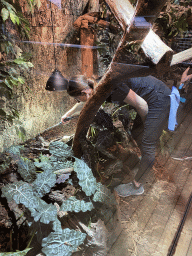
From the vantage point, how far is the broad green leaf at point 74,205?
1.25 meters

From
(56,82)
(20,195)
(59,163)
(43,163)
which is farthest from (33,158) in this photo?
(56,82)

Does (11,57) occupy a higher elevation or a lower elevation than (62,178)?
higher

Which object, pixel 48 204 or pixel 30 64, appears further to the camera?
pixel 48 204

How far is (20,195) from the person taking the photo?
1184 millimetres

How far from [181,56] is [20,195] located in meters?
1.21

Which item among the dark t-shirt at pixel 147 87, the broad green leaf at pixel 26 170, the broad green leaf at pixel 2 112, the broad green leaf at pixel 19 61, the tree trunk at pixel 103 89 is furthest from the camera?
the broad green leaf at pixel 26 170

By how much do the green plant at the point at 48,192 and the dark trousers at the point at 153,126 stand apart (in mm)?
396

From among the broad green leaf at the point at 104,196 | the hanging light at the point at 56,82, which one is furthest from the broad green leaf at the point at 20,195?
the hanging light at the point at 56,82

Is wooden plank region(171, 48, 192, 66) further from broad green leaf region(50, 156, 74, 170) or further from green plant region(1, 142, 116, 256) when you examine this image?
broad green leaf region(50, 156, 74, 170)

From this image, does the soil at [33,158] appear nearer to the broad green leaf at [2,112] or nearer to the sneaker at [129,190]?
the sneaker at [129,190]

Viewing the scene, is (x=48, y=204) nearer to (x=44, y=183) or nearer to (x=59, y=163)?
(x=44, y=183)

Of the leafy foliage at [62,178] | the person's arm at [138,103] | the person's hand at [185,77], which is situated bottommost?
the leafy foliage at [62,178]

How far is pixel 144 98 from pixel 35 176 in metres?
0.98

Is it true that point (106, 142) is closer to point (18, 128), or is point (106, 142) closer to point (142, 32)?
point (18, 128)
